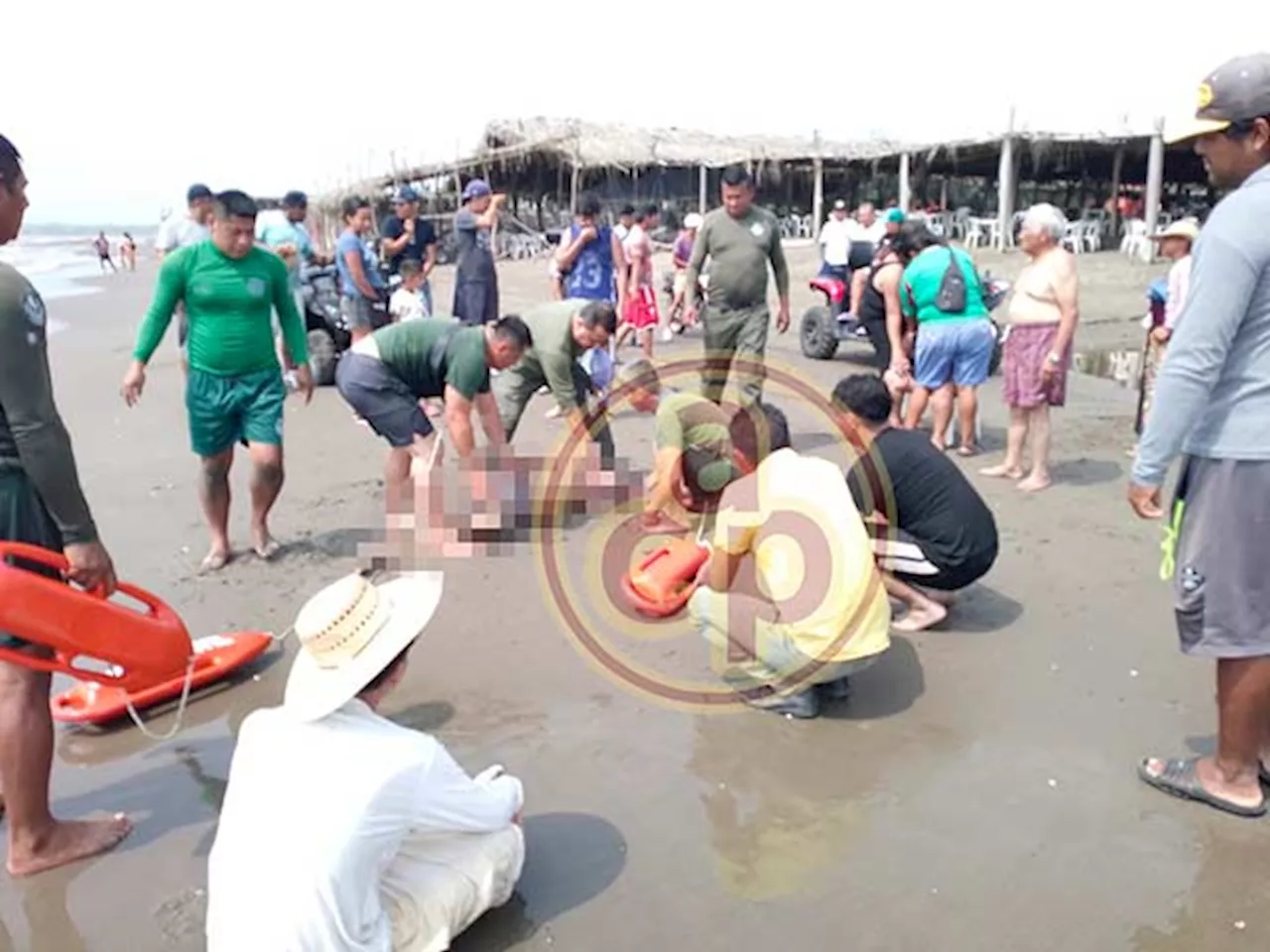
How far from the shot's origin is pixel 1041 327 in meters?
6.21

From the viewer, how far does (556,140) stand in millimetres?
24906

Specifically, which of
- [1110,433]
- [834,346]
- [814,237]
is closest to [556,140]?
[814,237]

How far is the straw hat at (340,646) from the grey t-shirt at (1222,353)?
207cm

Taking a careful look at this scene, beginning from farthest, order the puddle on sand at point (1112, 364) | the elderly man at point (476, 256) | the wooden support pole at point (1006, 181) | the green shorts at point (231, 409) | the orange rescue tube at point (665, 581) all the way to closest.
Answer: the wooden support pole at point (1006, 181), the puddle on sand at point (1112, 364), the elderly man at point (476, 256), the green shorts at point (231, 409), the orange rescue tube at point (665, 581)

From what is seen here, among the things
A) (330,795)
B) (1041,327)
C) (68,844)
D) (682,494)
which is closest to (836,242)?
(1041,327)

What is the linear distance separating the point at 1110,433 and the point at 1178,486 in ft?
17.5

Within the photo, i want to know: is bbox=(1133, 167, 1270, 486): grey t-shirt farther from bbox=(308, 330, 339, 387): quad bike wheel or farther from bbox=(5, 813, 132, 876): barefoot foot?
bbox=(308, 330, 339, 387): quad bike wheel

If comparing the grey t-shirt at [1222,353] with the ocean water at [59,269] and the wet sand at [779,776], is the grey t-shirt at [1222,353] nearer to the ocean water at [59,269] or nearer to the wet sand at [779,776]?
the wet sand at [779,776]

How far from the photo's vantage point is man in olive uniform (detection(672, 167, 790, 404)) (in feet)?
23.1

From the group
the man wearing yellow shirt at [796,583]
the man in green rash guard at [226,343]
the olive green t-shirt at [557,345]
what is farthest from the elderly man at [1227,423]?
the man in green rash guard at [226,343]

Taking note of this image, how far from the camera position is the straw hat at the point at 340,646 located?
85.9 inches

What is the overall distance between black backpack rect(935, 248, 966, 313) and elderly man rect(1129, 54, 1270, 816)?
3697 millimetres

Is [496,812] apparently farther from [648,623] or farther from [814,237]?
[814,237]

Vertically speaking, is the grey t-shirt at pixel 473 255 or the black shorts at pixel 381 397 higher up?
the grey t-shirt at pixel 473 255
